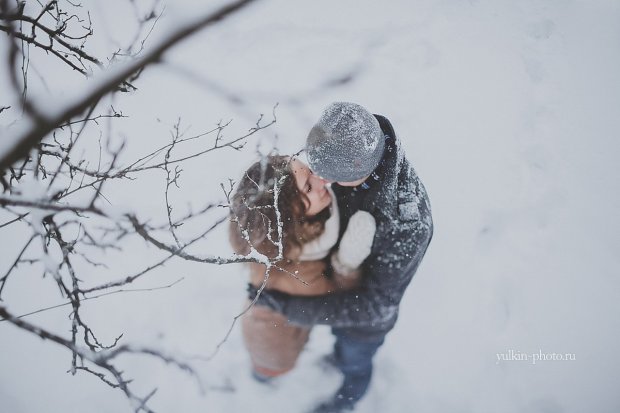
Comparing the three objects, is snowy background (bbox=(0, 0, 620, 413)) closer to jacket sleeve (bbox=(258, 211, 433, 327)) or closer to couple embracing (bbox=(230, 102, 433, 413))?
couple embracing (bbox=(230, 102, 433, 413))

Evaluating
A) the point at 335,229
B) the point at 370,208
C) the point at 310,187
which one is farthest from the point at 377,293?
the point at 310,187

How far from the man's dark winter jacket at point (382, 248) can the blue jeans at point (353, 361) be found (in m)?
0.28

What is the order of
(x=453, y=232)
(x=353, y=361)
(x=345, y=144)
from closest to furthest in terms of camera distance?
1. (x=345, y=144)
2. (x=353, y=361)
3. (x=453, y=232)

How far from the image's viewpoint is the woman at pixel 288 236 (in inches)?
85.3

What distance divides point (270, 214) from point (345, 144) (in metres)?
0.66

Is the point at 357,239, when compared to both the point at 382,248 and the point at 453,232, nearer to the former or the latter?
the point at 382,248

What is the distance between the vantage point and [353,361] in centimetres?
304

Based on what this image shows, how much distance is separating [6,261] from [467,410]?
5.68 meters

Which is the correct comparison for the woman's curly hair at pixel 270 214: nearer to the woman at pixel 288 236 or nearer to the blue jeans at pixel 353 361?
the woman at pixel 288 236

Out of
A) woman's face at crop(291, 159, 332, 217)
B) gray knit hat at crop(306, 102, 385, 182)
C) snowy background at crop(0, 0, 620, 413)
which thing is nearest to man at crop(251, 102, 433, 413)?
gray knit hat at crop(306, 102, 385, 182)

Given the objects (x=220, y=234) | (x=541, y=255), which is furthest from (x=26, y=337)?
(x=541, y=255)

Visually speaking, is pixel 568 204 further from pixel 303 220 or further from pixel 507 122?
pixel 303 220

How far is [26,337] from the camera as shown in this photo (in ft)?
13.6

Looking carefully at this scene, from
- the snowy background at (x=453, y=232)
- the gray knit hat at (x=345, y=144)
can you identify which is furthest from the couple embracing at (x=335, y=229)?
the snowy background at (x=453, y=232)
